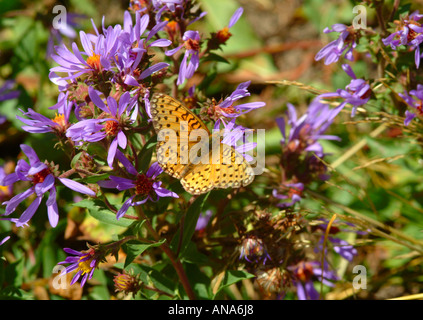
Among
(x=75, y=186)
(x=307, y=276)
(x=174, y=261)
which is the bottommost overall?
(x=307, y=276)

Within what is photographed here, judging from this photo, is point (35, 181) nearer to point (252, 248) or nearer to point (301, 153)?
point (252, 248)

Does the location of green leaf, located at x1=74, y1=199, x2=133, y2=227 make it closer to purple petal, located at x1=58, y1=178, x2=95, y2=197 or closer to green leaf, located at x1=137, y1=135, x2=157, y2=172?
purple petal, located at x1=58, y1=178, x2=95, y2=197

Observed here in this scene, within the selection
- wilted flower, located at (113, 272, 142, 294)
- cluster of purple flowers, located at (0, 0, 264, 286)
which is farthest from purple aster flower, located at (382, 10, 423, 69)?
wilted flower, located at (113, 272, 142, 294)

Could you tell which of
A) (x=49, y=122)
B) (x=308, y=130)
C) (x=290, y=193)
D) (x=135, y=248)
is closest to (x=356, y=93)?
(x=308, y=130)

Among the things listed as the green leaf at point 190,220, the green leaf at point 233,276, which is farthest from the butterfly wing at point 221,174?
the green leaf at point 233,276
